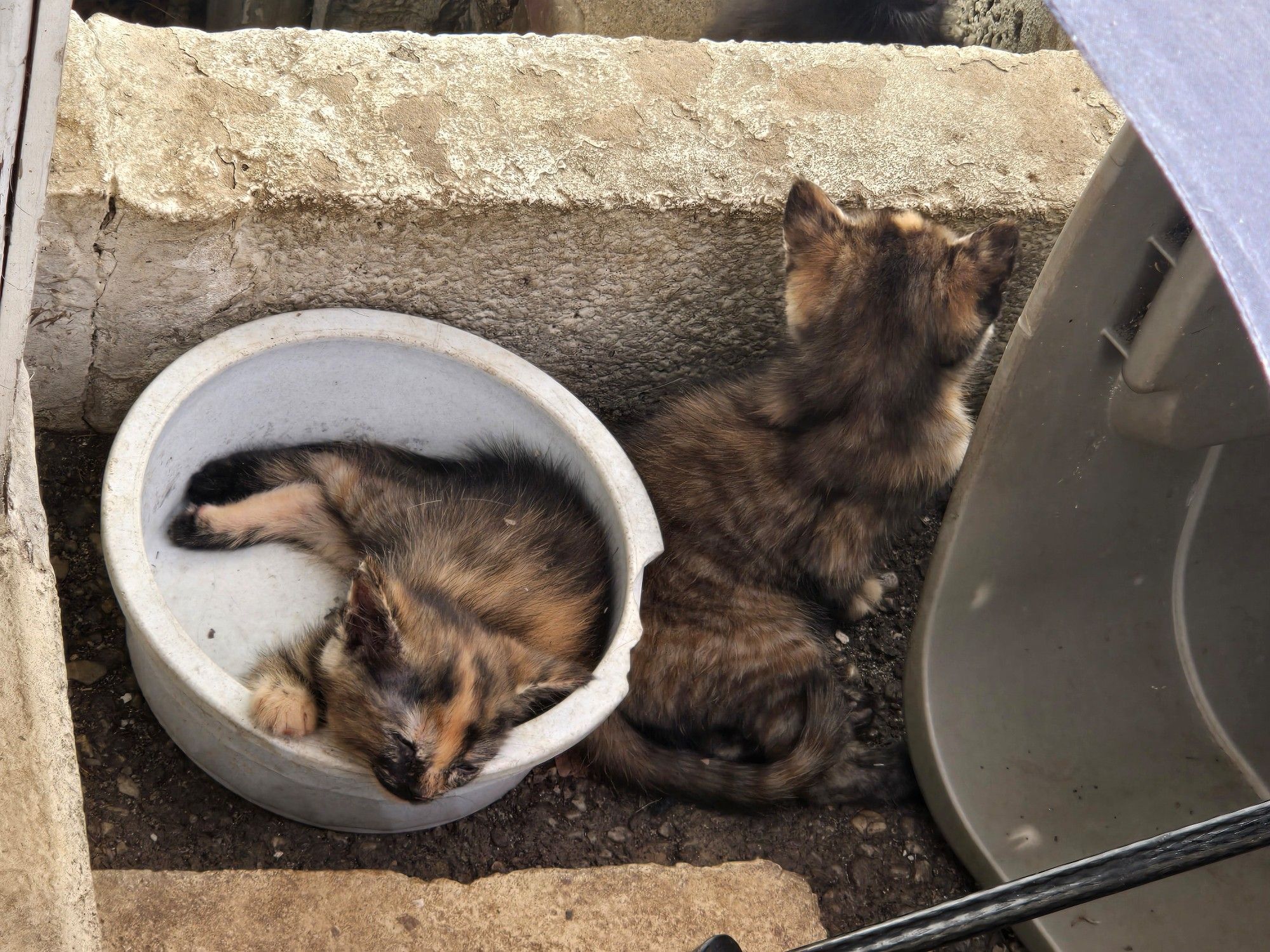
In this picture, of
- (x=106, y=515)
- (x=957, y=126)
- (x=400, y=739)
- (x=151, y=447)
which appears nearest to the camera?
(x=400, y=739)

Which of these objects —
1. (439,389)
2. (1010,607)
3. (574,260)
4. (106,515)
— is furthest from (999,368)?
(106,515)

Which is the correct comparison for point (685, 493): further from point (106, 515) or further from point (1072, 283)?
point (106, 515)

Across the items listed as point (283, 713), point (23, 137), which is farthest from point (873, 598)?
point (23, 137)

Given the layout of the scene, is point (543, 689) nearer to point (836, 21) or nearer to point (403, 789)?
point (403, 789)

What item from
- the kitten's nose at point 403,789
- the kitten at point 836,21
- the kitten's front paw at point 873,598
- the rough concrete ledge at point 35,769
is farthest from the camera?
the kitten at point 836,21

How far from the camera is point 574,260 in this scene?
216 centimetres

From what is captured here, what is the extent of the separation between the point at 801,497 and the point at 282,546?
3.40 feet

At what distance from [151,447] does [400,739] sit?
655mm

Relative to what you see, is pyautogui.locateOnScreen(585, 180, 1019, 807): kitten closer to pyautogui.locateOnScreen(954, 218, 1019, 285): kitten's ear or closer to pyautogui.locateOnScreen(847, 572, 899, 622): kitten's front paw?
pyautogui.locateOnScreen(954, 218, 1019, 285): kitten's ear

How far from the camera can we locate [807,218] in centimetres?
203

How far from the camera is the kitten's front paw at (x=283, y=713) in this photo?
1625 millimetres

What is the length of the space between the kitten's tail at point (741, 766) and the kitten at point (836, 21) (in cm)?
175

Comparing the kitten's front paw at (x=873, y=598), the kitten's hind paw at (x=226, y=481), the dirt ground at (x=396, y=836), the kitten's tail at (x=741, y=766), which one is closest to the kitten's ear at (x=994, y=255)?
the kitten's front paw at (x=873, y=598)

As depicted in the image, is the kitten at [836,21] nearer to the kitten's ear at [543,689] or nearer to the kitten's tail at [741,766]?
the kitten's tail at [741,766]
